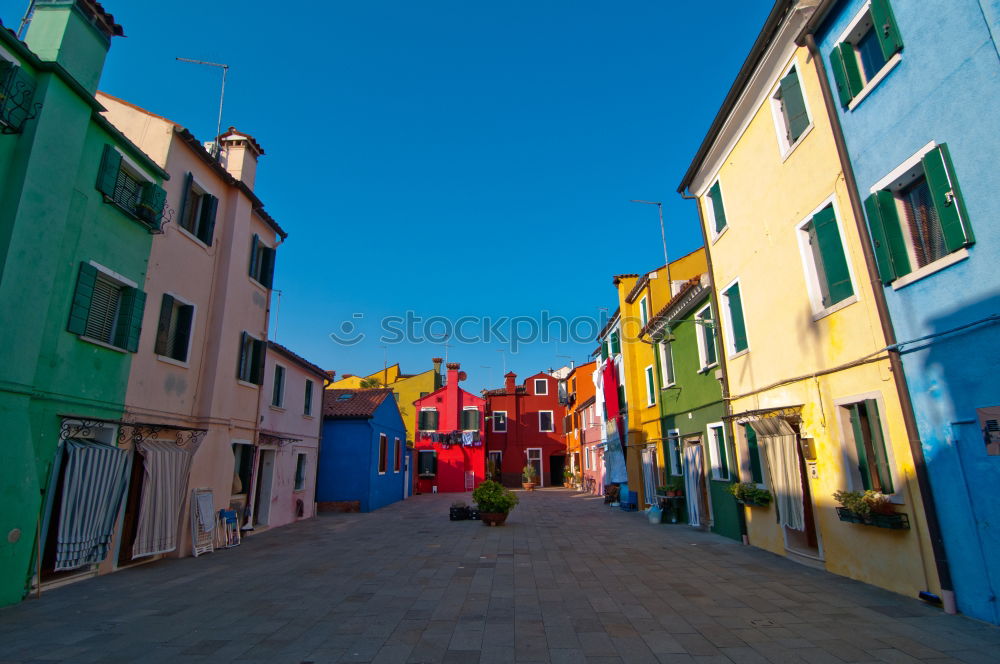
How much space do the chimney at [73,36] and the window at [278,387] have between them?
9400 mm

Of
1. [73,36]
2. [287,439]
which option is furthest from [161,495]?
[73,36]

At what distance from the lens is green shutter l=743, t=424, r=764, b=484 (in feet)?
35.3

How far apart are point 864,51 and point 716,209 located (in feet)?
18.4

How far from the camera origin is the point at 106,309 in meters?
9.16

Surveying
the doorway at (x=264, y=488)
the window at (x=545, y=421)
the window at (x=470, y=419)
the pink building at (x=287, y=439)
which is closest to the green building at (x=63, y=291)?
the pink building at (x=287, y=439)

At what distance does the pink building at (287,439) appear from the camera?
15.3 meters

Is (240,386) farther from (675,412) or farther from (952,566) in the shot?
(952,566)

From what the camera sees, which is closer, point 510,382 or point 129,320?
point 129,320

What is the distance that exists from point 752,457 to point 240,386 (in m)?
12.9

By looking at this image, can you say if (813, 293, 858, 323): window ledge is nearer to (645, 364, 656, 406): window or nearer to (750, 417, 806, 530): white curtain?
(750, 417, 806, 530): white curtain

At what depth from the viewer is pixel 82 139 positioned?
841cm

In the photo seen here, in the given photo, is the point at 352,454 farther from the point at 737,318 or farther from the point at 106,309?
the point at 737,318

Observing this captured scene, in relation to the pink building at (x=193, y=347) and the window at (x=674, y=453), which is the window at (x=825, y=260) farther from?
the pink building at (x=193, y=347)

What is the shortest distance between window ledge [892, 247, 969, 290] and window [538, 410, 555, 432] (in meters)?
34.7
